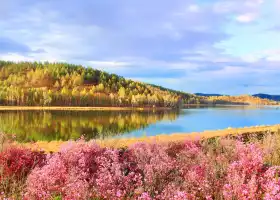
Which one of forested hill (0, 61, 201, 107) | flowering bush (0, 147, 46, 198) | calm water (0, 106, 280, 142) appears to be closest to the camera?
flowering bush (0, 147, 46, 198)

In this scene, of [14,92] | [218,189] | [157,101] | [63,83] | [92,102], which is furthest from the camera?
[63,83]

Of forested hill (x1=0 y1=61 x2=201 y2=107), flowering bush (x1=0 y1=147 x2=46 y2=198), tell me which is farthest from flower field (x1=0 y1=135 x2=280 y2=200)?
forested hill (x1=0 y1=61 x2=201 y2=107)

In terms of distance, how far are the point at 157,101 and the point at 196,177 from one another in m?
148

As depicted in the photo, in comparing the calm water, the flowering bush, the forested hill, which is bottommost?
the calm water

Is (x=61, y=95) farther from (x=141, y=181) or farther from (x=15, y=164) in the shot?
(x=141, y=181)

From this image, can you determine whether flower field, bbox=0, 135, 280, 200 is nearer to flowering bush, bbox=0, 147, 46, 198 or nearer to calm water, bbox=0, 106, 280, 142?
flowering bush, bbox=0, 147, 46, 198

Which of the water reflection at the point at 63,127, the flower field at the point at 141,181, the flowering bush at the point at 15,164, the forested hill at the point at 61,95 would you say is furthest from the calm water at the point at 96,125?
the forested hill at the point at 61,95

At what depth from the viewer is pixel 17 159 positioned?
30.9 feet

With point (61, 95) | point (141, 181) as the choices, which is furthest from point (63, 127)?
point (61, 95)

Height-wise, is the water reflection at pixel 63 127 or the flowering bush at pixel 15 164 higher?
the flowering bush at pixel 15 164

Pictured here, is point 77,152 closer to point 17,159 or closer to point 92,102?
point 17,159

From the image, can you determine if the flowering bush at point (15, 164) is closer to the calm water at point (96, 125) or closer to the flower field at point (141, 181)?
the flower field at point (141, 181)

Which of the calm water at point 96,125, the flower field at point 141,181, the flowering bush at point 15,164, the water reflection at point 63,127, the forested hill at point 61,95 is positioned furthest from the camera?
the forested hill at point 61,95

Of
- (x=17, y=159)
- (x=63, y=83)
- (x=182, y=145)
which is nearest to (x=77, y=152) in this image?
(x=17, y=159)
